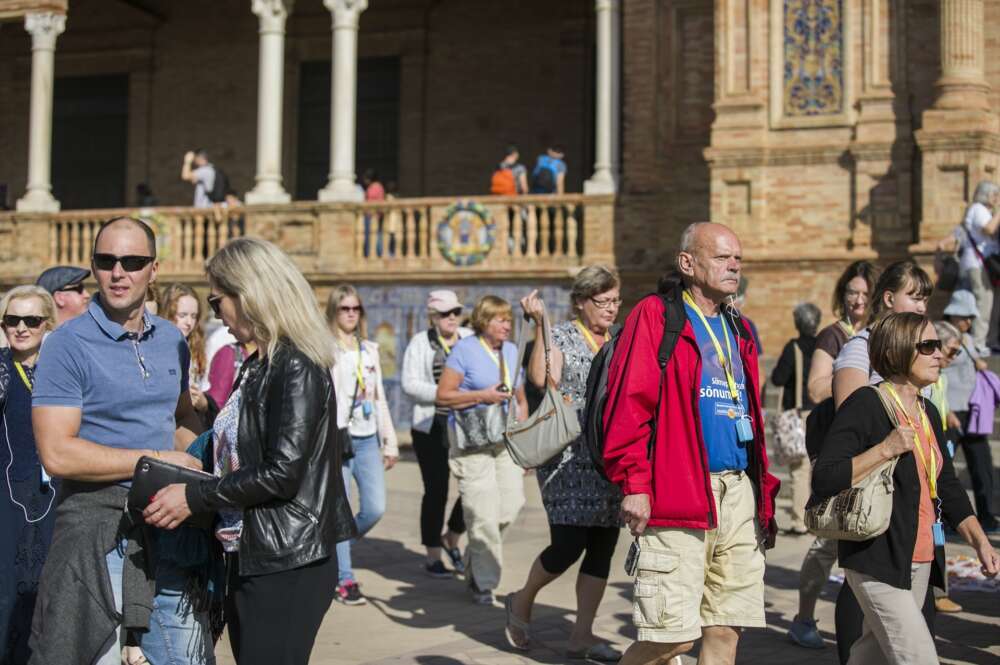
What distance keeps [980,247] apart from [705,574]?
10294mm

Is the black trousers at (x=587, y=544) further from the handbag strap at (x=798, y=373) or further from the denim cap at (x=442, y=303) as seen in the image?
the handbag strap at (x=798, y=373)

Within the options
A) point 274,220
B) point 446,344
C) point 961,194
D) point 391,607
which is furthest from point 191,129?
point 391,607

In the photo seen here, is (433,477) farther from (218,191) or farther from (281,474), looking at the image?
(218,191)

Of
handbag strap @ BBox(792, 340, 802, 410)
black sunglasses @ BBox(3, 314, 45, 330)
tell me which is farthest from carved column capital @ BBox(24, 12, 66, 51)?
black sunglasses @ BBox(3, 314, 45, 330)

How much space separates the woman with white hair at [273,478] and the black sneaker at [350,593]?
160 inches

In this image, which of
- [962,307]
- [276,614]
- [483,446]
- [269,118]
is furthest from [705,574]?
[269,118]

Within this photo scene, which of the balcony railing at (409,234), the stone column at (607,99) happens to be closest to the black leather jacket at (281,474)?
the balcony railing at (409,234)

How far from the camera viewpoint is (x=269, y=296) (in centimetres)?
410

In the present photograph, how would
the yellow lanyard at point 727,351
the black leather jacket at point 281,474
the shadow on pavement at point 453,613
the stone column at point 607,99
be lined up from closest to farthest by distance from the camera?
1. the black leather jacket at point 281,474
2. the yellow lanyard at point 727,351
3. the shadow on pavement at point 453,613
4. the stone column at point 607,99

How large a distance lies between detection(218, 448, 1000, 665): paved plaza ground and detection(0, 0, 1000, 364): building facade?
706 cm

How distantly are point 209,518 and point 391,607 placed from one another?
13.7 feet

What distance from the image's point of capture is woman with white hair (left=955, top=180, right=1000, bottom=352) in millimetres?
14219

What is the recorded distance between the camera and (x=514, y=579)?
29.8 feet

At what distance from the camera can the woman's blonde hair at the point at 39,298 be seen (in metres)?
5.69
